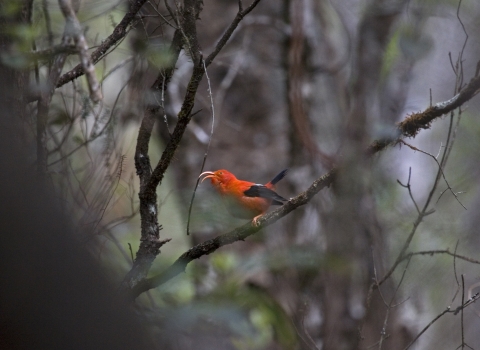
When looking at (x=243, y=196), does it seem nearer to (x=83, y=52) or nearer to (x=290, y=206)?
(x=290, y=206)

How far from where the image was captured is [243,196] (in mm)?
3988

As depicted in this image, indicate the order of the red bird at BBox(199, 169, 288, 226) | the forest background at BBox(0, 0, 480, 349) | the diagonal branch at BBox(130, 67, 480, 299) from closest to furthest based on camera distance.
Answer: the forest background at BBox(0, 0, 480, 349), the diagonal branch at BBox(130, 67, 480, 299), the red bird at BBox(199, 169, 288, 226)

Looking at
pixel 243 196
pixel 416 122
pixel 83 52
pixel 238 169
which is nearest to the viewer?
pixel 83 52

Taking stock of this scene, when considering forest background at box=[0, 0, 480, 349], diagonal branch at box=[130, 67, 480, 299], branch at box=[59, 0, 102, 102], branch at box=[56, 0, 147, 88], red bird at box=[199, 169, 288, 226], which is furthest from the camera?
red bird at box=[199, 169, 288, 226]

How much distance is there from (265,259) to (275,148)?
2.28 metres

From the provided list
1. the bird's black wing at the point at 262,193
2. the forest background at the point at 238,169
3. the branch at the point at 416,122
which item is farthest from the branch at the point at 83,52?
the bird's black wing at the point at 262,193


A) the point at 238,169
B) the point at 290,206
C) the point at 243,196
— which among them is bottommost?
the point at 290,206

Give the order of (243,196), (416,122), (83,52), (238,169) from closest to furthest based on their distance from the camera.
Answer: (83,52) < (416,122) < (243,196) < (238,169)

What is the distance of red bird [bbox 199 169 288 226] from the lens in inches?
154

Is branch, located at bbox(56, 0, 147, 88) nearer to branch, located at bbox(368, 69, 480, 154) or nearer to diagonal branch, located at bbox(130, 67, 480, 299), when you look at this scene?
diagonal branch, located at bbox(130, 67, 480, 299)

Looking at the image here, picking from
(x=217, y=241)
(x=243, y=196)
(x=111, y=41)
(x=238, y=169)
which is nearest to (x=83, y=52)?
(x=111, y=41)

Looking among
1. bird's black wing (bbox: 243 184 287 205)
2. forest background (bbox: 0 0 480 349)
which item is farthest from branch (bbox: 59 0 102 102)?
bird's black wing (bbox: 243 184 287 205)

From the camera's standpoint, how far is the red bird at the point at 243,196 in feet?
12.8

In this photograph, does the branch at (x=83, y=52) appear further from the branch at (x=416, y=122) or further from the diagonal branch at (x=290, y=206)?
the branch at (x=416, y=122)
